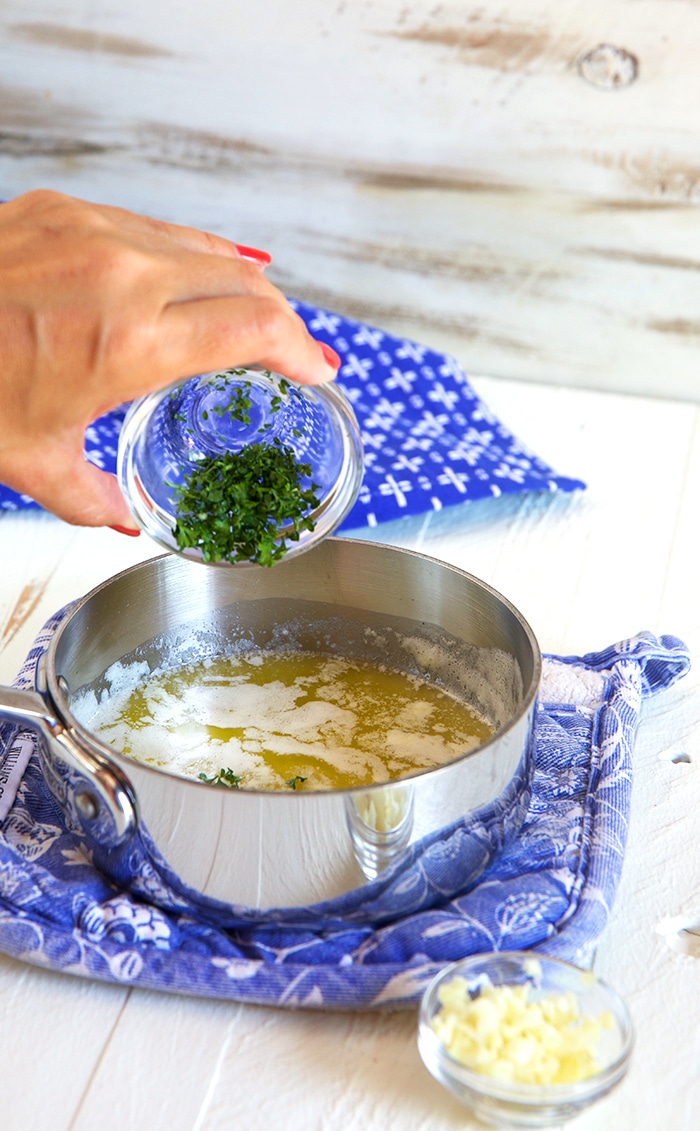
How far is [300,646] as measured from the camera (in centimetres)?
105

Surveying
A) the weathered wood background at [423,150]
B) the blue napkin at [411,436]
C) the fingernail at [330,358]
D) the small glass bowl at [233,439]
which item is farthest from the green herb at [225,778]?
the weathered wood background at [423,150]

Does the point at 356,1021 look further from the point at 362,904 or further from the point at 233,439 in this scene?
the point at 233,439

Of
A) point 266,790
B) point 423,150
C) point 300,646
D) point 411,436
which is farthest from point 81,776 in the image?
point 423,150

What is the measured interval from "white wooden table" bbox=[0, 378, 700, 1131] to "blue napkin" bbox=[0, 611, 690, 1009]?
22mm

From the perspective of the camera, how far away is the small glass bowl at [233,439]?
0.88 metres

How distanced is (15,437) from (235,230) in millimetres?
1117

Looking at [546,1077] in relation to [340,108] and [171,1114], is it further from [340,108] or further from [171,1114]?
[340,108]

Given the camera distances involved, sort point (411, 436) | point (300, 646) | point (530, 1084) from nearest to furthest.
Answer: point (530, 1084) < point (300, 646) < point (411, 436)

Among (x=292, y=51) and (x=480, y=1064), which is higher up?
(x=292, y=51)

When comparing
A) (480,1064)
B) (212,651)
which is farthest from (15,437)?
(480,1064)

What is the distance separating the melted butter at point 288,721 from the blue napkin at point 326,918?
0.34ft

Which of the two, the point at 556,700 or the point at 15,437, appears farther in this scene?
the point at 556,700

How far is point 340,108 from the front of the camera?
1672 mm

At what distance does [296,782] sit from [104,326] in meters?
0.35
